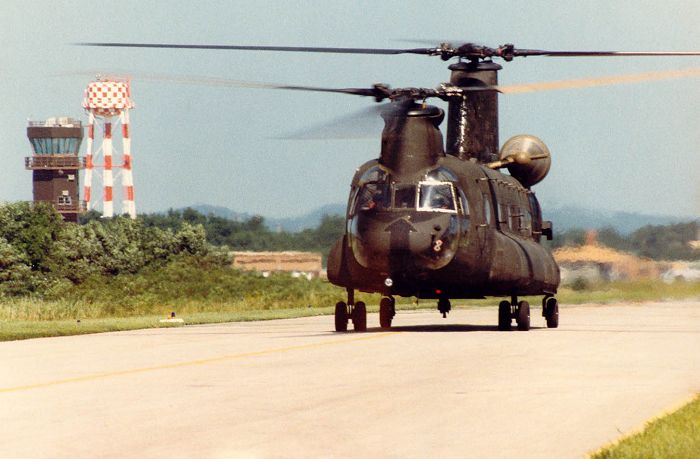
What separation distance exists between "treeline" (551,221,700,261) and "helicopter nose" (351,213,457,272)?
50.0 feet

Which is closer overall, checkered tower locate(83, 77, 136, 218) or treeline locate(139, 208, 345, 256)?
treeline locate(139, 208, 345, 256)

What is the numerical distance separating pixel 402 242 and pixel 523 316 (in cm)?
480

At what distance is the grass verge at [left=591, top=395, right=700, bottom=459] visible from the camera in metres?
9.46

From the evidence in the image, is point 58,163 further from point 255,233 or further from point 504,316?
point 504,316

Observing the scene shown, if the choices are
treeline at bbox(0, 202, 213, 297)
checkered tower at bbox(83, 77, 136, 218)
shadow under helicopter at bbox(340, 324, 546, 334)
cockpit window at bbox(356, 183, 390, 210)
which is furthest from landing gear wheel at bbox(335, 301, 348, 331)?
checkered tower at bbox(83, 77, 136, 218)

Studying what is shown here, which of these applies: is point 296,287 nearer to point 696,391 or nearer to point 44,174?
point 696,391

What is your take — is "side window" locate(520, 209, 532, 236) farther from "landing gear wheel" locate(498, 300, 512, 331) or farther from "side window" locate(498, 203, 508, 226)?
"landing gear wheel" locate(498, 300, 512, 331)

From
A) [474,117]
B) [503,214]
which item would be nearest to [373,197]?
[503,214]

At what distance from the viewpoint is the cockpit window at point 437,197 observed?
2448 centimetres

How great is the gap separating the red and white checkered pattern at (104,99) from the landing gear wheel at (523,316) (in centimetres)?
11738

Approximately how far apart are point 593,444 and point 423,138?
590 inches

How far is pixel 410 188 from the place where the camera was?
2452 centimetres

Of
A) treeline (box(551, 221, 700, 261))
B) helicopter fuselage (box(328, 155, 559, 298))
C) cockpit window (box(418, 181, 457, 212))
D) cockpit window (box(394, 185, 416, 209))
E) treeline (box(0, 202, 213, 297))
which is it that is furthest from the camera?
treeline (box(0, 202, 213, 297))

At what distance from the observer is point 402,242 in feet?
78.2
